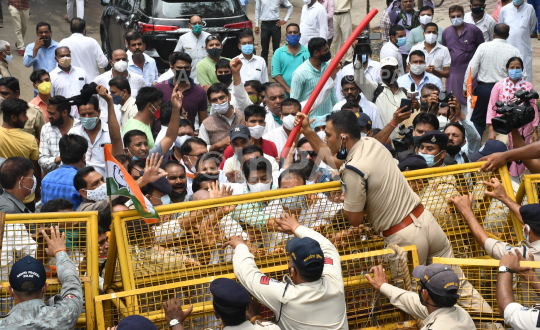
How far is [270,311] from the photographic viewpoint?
A: 3818 millimetres

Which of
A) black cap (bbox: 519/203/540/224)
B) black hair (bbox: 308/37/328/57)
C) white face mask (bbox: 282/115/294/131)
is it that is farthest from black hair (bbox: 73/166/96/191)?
black hair (bbox: 308/37/328/57)

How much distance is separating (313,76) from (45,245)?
482 centimetres

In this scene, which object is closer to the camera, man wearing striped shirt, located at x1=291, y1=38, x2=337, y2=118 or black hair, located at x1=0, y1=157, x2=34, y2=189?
black hair, located at x1=0, y1=157, x2=34, y2=189

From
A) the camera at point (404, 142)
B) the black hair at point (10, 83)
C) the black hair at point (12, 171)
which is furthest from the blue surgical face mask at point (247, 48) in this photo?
the black hair at point (12, 171)

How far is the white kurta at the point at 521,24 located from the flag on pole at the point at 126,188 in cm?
893

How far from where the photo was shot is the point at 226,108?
23.1 ft

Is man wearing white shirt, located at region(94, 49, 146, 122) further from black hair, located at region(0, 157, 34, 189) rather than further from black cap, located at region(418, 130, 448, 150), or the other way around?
black cap, located at region(418, 130, 448, 150)

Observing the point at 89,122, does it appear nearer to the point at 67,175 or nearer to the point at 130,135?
the point at 130,135

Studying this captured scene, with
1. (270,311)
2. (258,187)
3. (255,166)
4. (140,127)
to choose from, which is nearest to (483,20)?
(140,127)

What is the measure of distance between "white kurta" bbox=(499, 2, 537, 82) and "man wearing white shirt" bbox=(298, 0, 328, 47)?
322 cm

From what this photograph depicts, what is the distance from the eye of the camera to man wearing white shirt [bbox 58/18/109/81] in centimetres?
927

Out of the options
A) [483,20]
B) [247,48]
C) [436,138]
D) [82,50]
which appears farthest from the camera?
[483,20]

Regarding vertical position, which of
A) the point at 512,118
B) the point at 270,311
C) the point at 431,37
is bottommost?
the point at 270,311

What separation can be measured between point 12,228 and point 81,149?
6.53 ft
